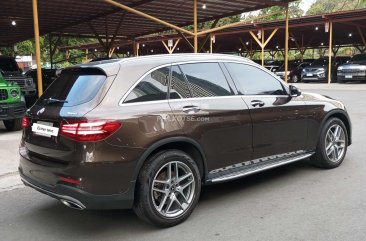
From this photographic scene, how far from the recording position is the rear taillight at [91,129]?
3.62 meters

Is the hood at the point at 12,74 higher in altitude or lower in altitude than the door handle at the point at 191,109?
higher

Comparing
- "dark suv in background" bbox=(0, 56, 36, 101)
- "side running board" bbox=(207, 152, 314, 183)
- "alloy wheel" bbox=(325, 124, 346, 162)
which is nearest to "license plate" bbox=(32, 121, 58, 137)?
A: "side running board" bbox=(207, 152, 314, 183)

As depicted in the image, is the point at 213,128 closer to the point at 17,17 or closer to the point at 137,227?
the point at 137,227

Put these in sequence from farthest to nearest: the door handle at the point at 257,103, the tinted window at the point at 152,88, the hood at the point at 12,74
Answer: the hood at the point at 12,74
the door handle at the point at 257,103
the tinted window at the point at 152,88

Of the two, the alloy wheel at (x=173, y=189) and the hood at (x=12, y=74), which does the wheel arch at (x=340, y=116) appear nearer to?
the alloy wheel at (x=173, y=189)

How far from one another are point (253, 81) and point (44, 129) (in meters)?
2.52

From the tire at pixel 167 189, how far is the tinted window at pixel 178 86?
59cm

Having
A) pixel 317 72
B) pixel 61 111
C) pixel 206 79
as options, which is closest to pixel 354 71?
pixel 317 72

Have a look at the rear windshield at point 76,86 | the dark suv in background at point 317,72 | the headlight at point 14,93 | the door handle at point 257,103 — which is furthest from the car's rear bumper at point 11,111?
the dark suv in background at point 317,72

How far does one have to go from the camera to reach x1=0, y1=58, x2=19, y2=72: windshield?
45.7ft

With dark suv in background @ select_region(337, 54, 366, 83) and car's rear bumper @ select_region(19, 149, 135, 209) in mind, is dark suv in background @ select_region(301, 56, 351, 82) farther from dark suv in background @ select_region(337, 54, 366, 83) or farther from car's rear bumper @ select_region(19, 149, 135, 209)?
car's rear bumper @ select_region(19, 149, 135, 209)

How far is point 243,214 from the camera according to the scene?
14.2 ft

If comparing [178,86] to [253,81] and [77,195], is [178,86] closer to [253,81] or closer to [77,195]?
[253,81]

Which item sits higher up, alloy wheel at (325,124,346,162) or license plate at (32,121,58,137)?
license plate at (32,121,58,137)
